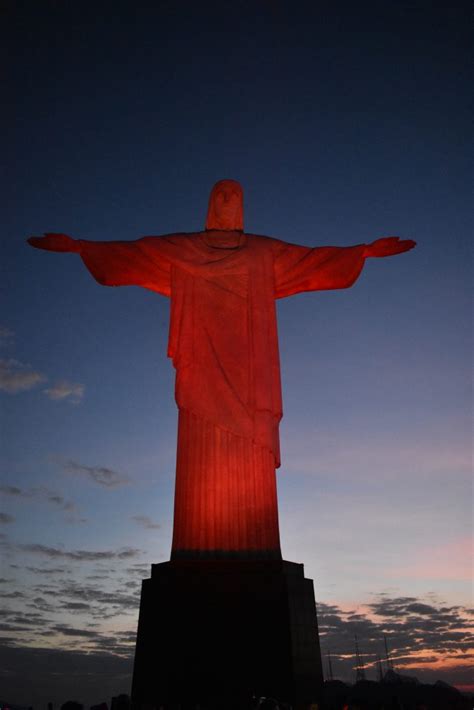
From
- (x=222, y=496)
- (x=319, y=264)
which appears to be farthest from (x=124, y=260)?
(x=222, y=496)

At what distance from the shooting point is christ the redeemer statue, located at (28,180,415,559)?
898 centimetres

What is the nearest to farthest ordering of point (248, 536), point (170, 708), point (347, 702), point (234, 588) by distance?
point (347, 702), point (170, 708), point (234, 588), point (248, 536)

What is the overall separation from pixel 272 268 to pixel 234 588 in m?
5.05

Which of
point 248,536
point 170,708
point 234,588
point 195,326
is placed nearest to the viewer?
point 170,708

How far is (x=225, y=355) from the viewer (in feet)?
32.4

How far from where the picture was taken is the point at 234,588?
8.27 meters

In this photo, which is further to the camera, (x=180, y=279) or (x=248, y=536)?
(x=180, y=279)

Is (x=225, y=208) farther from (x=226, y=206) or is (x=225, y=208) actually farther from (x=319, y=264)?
(x=319, y=264)

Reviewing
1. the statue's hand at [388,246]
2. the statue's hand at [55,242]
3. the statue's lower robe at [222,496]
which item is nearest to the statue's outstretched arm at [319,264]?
the statue's hand at [388,246]

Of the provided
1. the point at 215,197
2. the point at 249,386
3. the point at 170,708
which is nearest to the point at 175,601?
the point at 170,708

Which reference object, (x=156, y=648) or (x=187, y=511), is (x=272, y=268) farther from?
(x=156, y=648)

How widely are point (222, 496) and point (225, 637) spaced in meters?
1.82

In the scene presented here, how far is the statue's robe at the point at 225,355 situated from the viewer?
8.97 metres

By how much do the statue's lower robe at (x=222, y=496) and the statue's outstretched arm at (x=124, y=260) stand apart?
8.77ft
